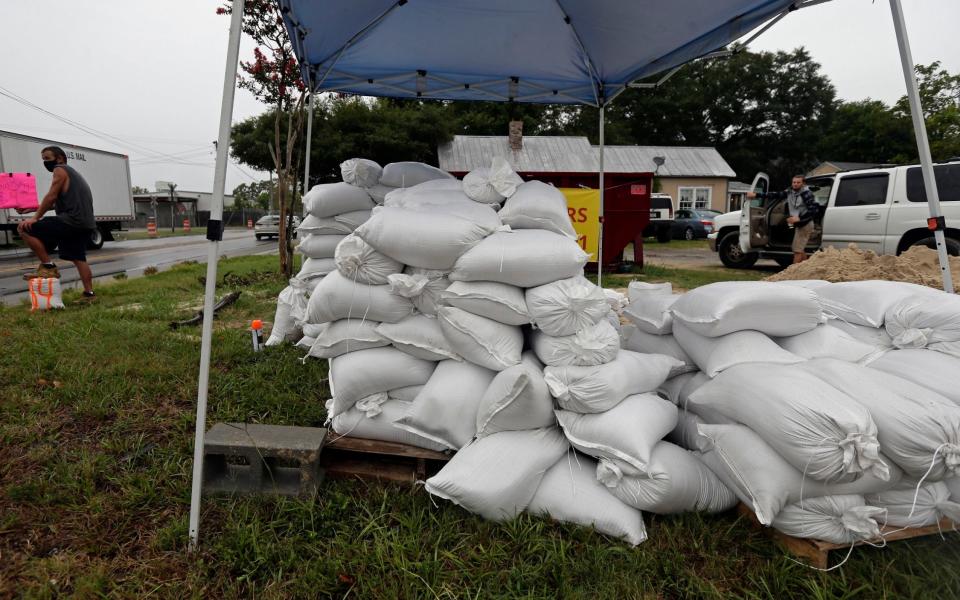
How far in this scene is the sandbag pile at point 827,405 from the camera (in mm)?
1474

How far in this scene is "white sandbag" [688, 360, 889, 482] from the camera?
1.44 m

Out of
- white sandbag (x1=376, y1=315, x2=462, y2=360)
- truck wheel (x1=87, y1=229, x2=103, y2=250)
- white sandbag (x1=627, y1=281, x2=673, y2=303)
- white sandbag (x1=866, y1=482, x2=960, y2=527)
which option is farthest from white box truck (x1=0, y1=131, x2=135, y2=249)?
white sandbag (x1=866, y1=482, x2=960, y2=527)

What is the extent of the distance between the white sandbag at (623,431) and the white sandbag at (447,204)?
0.95 meters

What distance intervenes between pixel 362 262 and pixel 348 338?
353 mm

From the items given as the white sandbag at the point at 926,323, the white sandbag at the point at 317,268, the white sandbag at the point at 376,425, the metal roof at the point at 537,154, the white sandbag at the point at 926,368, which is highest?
the metal roof at the point at 537,154

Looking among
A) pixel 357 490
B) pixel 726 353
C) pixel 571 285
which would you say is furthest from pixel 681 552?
pixel 357 490

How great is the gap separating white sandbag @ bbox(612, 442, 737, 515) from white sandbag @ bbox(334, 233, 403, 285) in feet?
4.08

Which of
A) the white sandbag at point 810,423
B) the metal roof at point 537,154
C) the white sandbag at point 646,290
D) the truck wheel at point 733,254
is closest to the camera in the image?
the white sandbag at point 810,423

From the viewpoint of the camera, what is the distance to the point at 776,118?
35344 millimetres

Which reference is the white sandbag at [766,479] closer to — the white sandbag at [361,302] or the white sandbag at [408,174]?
the white sandbag at [361,302]

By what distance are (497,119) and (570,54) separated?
20.4 metres

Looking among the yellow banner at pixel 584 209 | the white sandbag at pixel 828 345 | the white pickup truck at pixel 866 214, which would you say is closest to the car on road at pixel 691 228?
the white pickup truck at pixel 866 214

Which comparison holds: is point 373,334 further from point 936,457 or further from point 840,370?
point 936,457

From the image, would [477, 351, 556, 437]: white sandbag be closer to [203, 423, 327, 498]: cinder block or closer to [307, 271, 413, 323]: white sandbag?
[307, 271, 413, 323]: white sandbag
